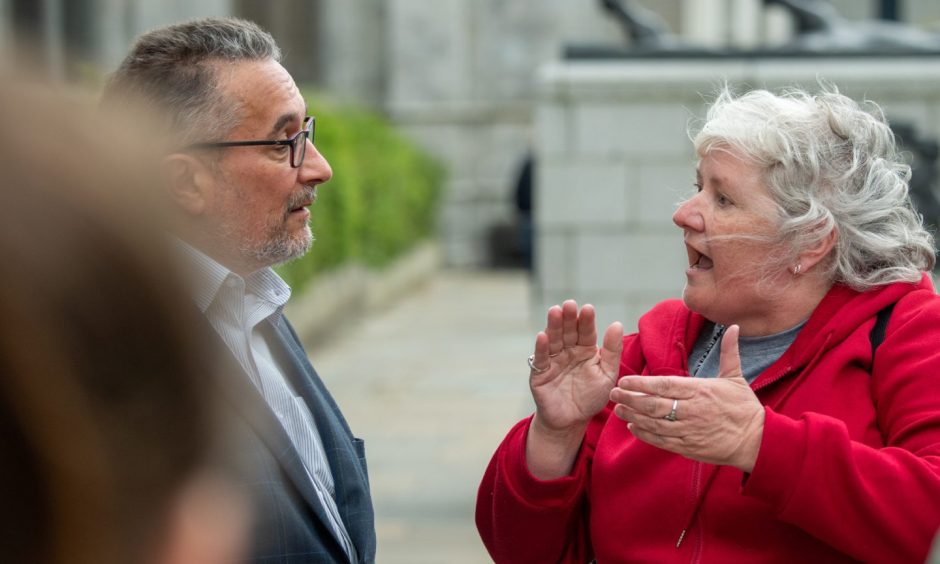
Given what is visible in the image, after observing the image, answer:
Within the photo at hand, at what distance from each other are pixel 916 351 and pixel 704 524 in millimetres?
451

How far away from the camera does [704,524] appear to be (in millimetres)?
2469

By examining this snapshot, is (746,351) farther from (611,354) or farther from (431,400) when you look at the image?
(431,400)

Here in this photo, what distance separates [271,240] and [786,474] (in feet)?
3.14

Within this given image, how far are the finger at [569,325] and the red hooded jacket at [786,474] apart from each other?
181 mm

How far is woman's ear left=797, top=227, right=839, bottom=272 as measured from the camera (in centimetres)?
254

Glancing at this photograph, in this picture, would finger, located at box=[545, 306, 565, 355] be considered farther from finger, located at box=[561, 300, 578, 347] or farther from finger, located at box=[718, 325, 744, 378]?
finger, located at box=[718, 325, 744, 378]

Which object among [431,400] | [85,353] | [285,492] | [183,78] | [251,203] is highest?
[183,78]

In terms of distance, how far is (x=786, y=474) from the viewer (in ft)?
7.40

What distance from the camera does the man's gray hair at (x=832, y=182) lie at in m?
2.51

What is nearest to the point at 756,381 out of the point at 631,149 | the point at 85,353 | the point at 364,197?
the point at 85,353

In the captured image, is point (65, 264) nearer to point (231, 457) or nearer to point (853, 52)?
point (231, 457)

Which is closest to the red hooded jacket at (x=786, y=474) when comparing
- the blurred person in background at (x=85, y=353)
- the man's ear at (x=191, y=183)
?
the man's ear at (x=191, y=183)

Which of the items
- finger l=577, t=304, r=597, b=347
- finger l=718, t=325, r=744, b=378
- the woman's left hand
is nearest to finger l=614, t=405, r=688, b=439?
the woman's left hand

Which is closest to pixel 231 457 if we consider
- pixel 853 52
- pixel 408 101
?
pixel 853 52
